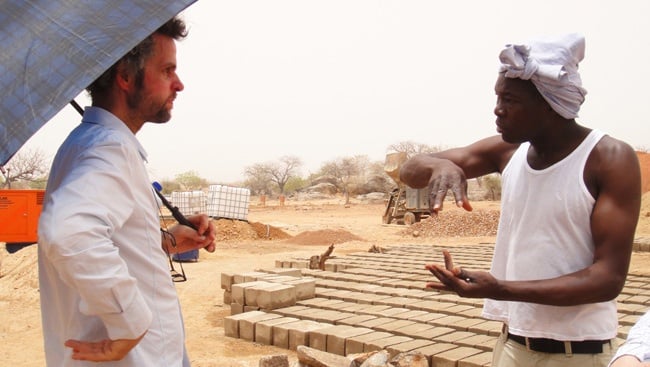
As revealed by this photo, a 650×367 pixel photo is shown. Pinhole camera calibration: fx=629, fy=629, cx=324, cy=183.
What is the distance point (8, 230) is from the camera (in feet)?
26.9

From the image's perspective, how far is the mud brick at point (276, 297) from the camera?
19.4 feet

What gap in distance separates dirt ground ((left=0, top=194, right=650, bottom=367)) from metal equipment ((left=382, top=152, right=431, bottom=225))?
17.1 inches

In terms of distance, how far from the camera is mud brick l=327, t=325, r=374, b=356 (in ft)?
15.4

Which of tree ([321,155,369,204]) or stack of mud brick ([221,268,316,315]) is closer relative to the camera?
stack of mud brick ([221,268,316,315])

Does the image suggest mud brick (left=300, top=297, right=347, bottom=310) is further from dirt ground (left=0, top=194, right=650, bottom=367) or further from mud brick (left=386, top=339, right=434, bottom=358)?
mud brick (left=386, top=339, right=434, bottom=358)

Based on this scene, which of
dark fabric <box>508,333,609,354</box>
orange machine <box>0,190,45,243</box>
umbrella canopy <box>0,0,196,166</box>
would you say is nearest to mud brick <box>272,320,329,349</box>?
dark fabric <box>508,333,609,354</box>

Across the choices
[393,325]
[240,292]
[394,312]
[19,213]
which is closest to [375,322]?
[393,325]

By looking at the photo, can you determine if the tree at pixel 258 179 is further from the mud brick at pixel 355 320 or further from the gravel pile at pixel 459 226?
the mud brick at pixel 355 320

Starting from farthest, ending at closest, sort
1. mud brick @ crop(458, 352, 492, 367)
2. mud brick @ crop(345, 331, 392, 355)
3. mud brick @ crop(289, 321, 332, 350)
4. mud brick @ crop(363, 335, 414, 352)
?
mud brick @ crop(289, 321, 332, 350), mud brick @ crop(345, 331, 392, 355), mud brick @ crop(363, 335, 414, 352), mud brick @ crop(458, 352, 492, 367)

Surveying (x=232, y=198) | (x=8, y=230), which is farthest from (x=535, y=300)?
(x=232, y=198)

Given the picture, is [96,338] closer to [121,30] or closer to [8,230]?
[121,30]

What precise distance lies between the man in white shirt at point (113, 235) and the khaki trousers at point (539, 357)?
1038 millimetres

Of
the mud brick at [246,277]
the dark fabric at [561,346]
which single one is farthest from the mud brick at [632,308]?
the dark fabric at [561,346]

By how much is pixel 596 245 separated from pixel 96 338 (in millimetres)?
1413
